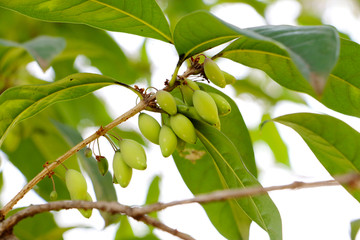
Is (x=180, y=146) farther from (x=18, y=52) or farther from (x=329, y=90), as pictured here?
(x=18, y=52)

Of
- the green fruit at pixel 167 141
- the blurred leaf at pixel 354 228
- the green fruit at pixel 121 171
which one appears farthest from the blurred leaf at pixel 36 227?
the blurred leaf at pixel 354 228

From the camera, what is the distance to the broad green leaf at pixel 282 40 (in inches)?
31.9

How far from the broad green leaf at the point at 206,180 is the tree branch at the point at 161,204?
1.97 ft

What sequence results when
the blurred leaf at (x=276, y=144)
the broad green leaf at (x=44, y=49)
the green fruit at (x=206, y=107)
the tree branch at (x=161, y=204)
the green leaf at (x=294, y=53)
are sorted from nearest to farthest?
1. the tree branch at (x=161, y=204)
2. the green leaf at (x=294, y=53)
3. the green fruit at (x=206, y=107)
4. the broad green leaf at (x=44, y=49)
5. the blurred leaf at (x=276, y=144)

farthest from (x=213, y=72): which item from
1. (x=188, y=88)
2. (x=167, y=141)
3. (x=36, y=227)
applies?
(x=36, y=227)

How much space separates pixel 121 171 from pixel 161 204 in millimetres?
408

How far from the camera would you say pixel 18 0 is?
1.22 meters

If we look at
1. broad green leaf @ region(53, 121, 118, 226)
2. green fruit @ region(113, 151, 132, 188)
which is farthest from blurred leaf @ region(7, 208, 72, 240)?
green fruit @ region(113, 151, 132, 188)

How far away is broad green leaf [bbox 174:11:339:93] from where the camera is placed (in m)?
0.81

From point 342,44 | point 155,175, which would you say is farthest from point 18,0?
point 155,175

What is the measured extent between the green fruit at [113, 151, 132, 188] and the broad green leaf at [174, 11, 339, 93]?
28 centimetres

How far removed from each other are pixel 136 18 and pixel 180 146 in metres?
0.33

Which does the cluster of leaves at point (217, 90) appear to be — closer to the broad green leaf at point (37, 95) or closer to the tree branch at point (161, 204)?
the broad green leaf at point (37, 95)

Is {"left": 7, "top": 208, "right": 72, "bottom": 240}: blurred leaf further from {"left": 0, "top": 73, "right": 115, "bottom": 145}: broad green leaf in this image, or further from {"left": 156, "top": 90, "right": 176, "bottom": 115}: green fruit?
{"left": 156, "top": 90, "right": 176, "bottom": 115}: green fruit
